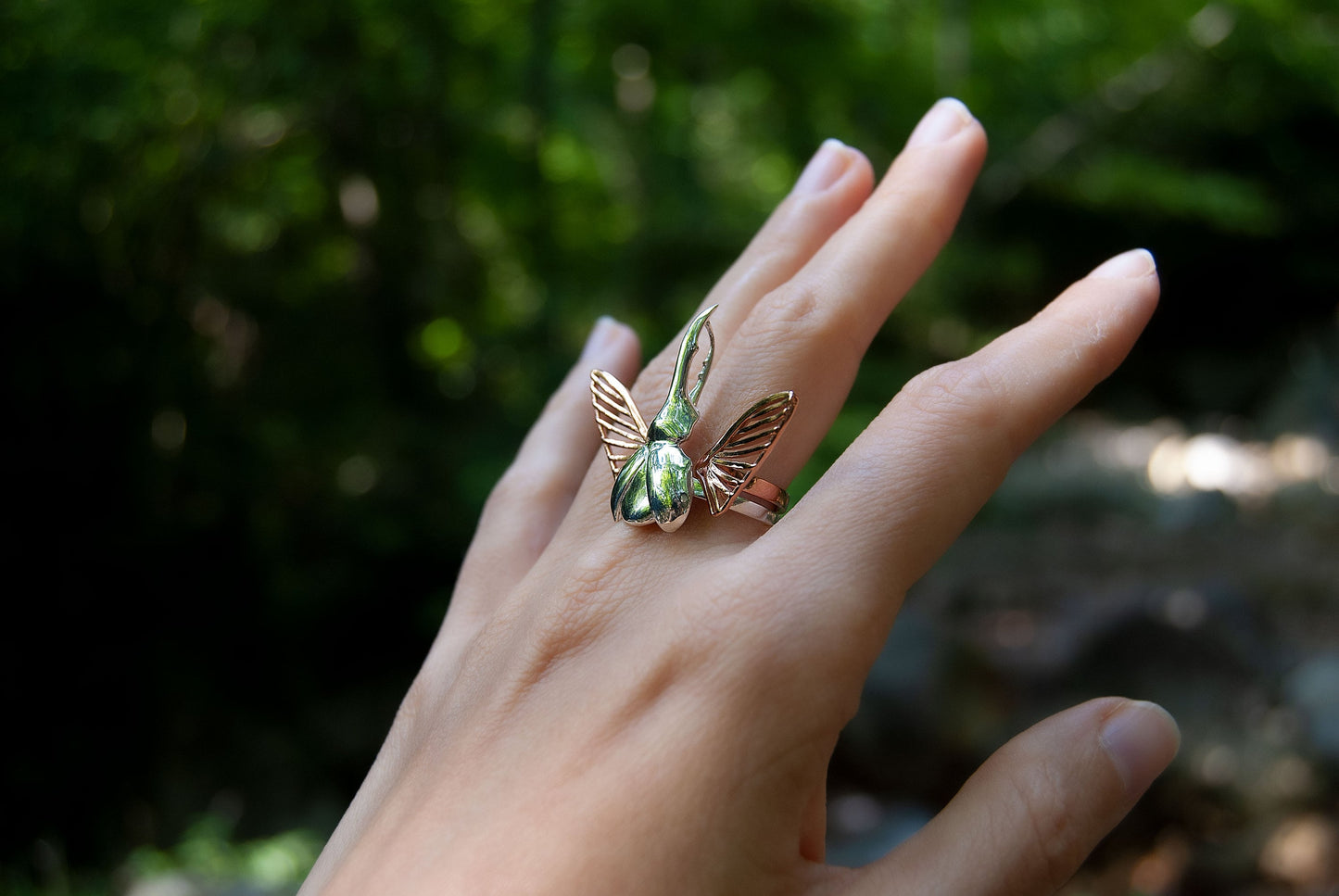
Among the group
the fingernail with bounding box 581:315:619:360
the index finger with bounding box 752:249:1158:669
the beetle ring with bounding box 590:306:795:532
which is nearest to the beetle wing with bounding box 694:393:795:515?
the beetle ring with bounding box 590:306:795:532

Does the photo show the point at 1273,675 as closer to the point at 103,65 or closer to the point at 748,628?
the point at 748,628

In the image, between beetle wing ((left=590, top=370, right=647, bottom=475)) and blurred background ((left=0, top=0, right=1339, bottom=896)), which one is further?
blurred background ((left=0, top=0, right=1339, bottom=896))

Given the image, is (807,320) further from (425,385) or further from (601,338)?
(425,385)

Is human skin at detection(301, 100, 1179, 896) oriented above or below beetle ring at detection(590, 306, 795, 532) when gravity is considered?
below

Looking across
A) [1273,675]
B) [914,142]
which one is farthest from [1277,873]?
[914,142]

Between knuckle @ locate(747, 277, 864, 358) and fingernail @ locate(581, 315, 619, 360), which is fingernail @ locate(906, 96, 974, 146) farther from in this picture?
fingernail @ locate(581, 315, 619, 360)

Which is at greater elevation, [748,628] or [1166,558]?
[748,628]

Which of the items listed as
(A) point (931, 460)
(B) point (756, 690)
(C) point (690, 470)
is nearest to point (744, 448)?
(C) point (690, 470)
